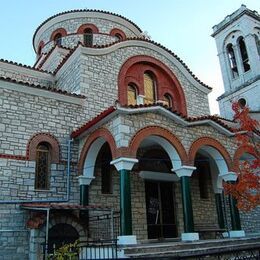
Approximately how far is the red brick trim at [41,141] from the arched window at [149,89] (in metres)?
4.38

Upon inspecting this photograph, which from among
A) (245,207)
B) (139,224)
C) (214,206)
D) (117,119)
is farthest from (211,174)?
(117,119)

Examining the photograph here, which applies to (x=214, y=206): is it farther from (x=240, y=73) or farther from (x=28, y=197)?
(x=240, y=73)

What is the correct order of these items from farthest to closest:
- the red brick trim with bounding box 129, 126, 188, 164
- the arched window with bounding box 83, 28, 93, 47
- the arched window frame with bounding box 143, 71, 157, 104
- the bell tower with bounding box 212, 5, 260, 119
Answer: the bell tower with bounding box 212, 5, 260, 119
the arched window with bounding box 83, 28, 93, 47
the arched window frame with bounding box 143, 71, 157, 104
the red brick trim with bounding box 129, 126, 188, 164

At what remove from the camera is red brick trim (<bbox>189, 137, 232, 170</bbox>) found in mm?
9641

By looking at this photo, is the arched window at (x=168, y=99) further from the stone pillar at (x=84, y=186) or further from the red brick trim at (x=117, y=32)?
the stone pillar at (x=84, y=186)

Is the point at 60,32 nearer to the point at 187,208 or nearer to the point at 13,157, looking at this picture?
the point at 13,157

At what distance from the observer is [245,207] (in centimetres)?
1053

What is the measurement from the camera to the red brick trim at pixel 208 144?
9.64 metres

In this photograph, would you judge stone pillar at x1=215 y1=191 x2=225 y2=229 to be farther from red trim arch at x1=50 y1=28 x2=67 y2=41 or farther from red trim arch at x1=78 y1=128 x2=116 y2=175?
red trim arch at x1=50 y1=28 x2=67 y2=41

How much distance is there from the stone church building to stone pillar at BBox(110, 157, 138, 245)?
0.02 m

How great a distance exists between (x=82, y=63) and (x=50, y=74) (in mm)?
2594

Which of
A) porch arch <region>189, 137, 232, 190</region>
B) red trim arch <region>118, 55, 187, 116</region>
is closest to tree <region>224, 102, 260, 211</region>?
porch arch <region>189, 137, 232, 190</region>

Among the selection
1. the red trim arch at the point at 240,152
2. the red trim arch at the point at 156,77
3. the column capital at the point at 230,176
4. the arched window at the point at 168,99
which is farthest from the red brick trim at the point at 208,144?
the arched window at the point at 168,99

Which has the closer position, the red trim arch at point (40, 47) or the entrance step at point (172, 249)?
the entrance step at point (172, 249)
